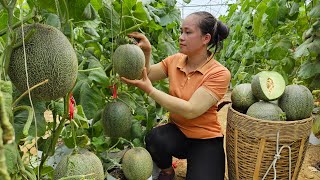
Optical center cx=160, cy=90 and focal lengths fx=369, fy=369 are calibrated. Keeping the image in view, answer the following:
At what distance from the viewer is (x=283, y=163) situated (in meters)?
2.53

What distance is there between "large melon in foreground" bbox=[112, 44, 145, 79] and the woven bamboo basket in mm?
972

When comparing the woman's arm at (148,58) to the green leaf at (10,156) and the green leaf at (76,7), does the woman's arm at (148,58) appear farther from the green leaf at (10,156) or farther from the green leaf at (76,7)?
the green leaf at (10,156)

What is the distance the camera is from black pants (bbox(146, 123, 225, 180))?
2549 mm

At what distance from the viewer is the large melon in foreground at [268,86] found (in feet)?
8.71

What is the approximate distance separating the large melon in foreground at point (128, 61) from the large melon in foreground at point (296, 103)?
1.22 meters

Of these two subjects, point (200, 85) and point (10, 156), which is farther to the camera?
point (200, 85)

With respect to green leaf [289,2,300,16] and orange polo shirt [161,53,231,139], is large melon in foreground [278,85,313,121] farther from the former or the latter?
green leaf [289,2,300,16]

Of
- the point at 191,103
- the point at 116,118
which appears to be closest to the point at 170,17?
the point at 191,103

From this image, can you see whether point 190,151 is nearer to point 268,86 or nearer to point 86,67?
point 268,86

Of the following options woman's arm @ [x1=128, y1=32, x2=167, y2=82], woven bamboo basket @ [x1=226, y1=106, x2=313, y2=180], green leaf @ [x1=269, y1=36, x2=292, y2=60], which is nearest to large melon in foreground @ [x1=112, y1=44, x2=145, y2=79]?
woman's arm @ [x1=128, y1=32, x2=167, y2=82]

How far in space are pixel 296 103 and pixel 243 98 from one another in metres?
0.39

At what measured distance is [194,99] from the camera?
2354mm

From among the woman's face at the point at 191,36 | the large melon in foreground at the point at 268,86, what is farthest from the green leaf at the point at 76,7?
the large melon in foreground at the point at 268,86

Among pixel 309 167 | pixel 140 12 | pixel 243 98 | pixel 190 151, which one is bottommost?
pixel 309 167
